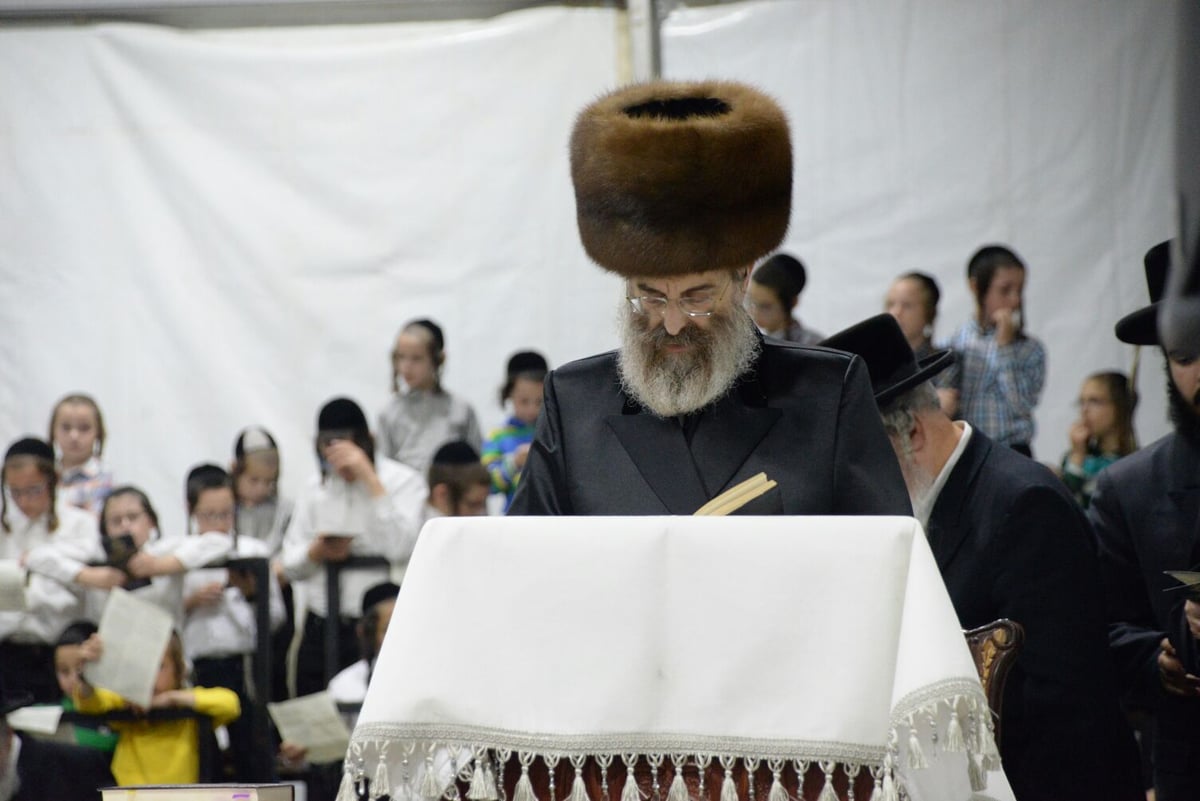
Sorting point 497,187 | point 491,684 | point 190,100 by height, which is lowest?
point 491,684

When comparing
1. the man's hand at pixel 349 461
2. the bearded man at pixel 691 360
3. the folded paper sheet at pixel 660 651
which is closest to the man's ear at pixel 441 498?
the man's hand at pixel 349 461

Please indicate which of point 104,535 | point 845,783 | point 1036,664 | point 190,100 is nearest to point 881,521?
point 845,783

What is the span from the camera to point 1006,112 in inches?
287

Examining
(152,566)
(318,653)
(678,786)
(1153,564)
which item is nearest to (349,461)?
(318,653)

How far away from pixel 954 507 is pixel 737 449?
36.7 inches

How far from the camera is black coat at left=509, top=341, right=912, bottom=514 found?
107 inches

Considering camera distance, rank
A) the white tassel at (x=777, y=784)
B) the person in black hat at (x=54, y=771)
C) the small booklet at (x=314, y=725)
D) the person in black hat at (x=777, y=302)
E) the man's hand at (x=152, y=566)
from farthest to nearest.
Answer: the person in black hat at (x=777, y=302)
the man's hand at (x=152, y=566)
the small booklet at (x=314, y=725)
the person in black hat at (x=54, y=771)
the white tassel at (x=777, y=784)

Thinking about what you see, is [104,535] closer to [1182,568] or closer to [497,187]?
[497,187]

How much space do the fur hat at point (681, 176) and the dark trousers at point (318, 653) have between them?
3.74 meters

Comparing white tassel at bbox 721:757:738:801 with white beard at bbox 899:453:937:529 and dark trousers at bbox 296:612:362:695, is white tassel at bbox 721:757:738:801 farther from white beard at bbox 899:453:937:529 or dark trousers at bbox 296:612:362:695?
dark trousers at bbox 296:612:362:695

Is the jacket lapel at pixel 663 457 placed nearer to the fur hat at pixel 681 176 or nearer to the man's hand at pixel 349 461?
the fur hat at pixel 681 176

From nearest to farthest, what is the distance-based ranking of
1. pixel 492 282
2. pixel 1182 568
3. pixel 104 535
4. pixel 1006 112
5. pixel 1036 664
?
1. pixel 1036 664
2. pixel 1182 568
3. pixel 104 535
4. pixel 1006 112
5. pixel 492 282

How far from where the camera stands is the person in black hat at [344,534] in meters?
6.35

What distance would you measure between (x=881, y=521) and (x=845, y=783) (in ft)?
1.25
